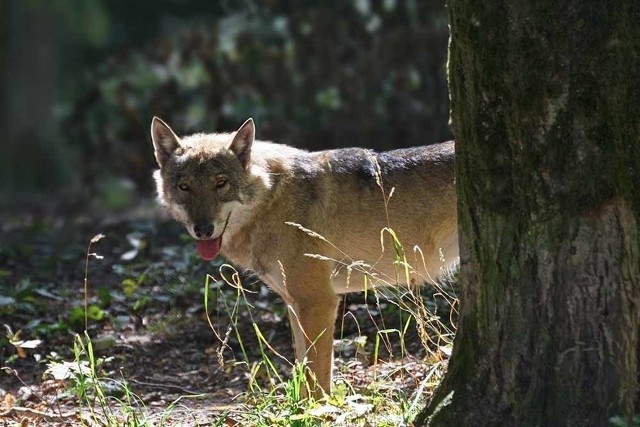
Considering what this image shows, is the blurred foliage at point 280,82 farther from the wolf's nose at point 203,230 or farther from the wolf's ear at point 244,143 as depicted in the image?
the wolf's nose at point 203,230

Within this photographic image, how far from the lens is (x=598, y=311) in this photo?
3.63 metres

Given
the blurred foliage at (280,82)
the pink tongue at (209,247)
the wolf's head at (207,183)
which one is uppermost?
the blurred foliage at (280,82)

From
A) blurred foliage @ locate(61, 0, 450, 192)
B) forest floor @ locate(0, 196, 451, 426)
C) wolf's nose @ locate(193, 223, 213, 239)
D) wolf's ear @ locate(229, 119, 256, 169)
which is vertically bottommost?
forest floor @ locate(0, 196, 451, 426)

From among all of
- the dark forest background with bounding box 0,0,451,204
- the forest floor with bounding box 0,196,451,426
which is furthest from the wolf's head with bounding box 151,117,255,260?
the dark forest background with bounding box 0,0,451,204

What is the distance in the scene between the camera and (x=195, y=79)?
12266 mm

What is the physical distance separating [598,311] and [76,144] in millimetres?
9937

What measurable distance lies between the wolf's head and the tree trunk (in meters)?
2.26

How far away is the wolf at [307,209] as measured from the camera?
228 inches

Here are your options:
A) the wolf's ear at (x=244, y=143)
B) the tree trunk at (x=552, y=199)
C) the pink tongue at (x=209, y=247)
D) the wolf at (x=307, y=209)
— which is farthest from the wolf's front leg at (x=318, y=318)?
the tree trunk at (x=552, y=199)

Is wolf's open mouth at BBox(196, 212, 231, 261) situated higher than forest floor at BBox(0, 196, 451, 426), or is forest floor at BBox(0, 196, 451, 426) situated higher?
wolf's open mouth at BBox(196, 212, 231, 261)

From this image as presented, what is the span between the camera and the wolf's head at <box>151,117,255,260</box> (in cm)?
579

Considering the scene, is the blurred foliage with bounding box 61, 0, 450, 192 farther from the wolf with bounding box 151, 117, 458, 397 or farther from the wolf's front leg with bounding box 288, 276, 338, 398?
the wolf's front leg with bounding box 288, 276, 338, 398

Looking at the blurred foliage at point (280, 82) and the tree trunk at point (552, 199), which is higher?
the blurred foliage at point (280, 82)

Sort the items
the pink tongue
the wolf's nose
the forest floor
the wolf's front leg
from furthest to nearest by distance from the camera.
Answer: the pink tongue → the wolf's nose → the wolf's front leg → the forest floor
